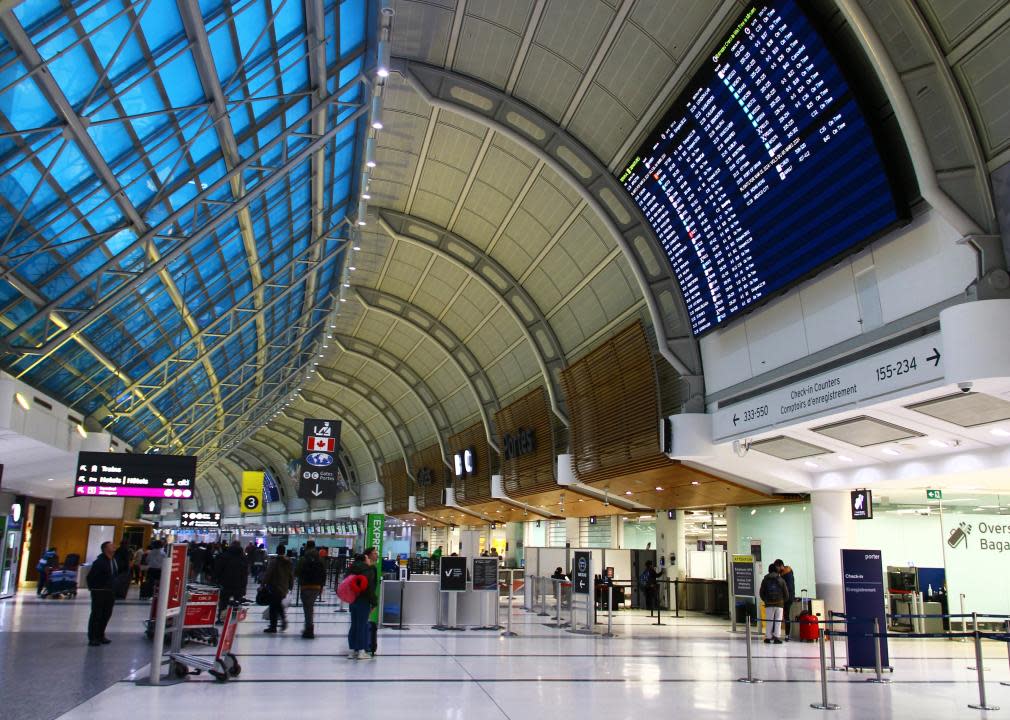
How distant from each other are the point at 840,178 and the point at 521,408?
21.7 meters

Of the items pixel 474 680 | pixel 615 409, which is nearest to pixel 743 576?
pixel 615 409

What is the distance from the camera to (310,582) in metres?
18.6

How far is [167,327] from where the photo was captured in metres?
27.4

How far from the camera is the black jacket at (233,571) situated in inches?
703

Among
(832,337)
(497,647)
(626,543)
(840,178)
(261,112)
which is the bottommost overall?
(497,647)

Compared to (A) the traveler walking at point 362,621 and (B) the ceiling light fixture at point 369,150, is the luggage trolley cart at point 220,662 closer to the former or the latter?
(A) the traveler walking at point 362,621

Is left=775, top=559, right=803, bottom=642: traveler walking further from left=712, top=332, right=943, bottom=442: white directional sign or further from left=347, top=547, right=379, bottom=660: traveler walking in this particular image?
left=347, top=547, right=379, bottom=660: traveler walking

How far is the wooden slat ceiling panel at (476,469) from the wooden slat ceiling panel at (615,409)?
11422 millimetres

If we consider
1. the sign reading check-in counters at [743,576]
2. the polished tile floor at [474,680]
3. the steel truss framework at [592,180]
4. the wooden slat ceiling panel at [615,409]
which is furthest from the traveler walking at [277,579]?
the sign reading check-in counters at [743,576]

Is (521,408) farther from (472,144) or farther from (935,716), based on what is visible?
(935,716)

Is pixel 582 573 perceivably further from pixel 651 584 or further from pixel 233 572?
pixel 233 572

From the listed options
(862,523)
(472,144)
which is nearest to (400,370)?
(472,144)

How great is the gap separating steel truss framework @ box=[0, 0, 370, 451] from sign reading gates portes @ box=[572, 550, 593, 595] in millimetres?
11834

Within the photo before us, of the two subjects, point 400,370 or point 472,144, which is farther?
point 400,370
